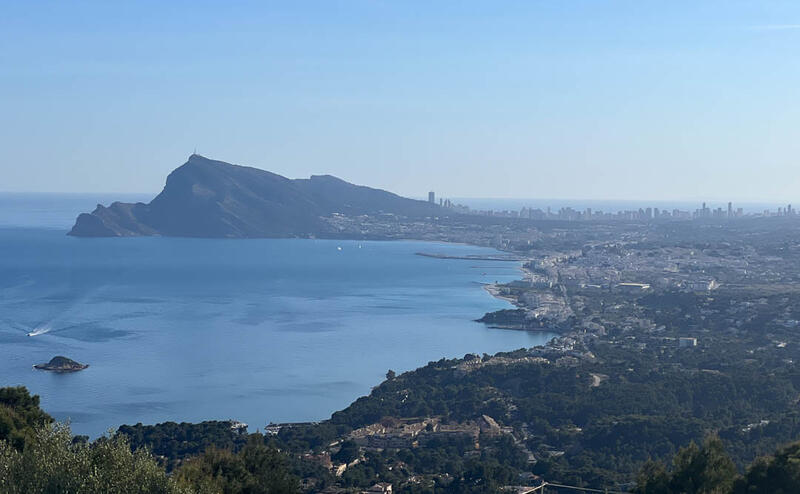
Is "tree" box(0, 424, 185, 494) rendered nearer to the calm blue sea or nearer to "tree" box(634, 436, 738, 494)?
"tree" box(634, 436, 738, 494)

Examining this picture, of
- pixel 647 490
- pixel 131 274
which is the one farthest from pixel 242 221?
pixel 647 490

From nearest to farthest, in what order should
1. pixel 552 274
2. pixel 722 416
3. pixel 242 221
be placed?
pixel 722 416
pixel 552 274
pixel 242 221

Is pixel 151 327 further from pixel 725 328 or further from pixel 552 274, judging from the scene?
pixel 552 274

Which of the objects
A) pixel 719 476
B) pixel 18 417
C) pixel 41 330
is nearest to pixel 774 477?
pixel 719 476

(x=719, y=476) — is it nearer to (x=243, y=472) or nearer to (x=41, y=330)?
(x=243, y=472)

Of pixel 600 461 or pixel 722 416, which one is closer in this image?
pixel 600 461

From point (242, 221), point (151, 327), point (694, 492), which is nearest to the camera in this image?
point (694, 492)

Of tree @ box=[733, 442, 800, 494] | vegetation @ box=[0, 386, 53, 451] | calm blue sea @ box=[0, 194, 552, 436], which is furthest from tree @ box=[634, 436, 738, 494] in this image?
calm blue sea @ box=[0, 194, 552, 436]
